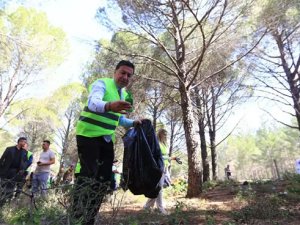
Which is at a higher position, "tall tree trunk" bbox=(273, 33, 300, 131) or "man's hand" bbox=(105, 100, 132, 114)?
"tall tree trunk" bbox=(273, 33, 300, 131)

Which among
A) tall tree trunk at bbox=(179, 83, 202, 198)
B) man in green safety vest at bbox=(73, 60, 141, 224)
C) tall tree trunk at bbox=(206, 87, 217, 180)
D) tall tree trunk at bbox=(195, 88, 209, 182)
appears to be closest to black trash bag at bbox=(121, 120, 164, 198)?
man in green safety vest at bbox=(73, 60, 141, 224)

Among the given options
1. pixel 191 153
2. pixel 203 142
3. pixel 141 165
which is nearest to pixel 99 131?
pixel 141 165

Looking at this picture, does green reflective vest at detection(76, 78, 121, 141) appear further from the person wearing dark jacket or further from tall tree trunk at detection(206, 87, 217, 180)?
tall tree trunk at detection(206, 87, 217, 180)

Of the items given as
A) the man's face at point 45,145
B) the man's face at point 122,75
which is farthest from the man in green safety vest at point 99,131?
the man's face at point 45,145

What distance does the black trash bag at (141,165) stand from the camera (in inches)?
81.6

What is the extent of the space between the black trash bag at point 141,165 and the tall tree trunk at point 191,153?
13.4 feet

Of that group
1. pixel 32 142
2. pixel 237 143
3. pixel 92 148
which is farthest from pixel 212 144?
pixel 237 143

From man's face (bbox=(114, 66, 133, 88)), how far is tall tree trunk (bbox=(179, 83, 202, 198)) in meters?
4.23

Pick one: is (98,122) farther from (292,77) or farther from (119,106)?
(292,77)

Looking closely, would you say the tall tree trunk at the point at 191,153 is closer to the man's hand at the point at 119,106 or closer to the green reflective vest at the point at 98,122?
the green reflective vest at the point at 98,122

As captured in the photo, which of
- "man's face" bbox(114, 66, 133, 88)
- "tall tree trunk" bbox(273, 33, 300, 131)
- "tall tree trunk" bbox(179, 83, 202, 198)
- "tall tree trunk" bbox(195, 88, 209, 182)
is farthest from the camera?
"tall tree trunk" bbox(195, 88, 209, 182)

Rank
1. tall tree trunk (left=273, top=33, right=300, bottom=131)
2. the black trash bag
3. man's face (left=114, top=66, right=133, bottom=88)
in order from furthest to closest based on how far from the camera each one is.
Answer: tall tree trunk (left=273, top=33, right=300, bottom=131) < man's face (left=114, top=66, right=133, bottom=88) < the black trash bag

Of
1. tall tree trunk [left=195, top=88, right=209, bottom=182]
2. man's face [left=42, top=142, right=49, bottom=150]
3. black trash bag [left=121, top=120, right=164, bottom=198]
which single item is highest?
tall tree trunk [left=195, top=88, right=209, bottom=182]

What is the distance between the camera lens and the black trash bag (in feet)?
6.80
